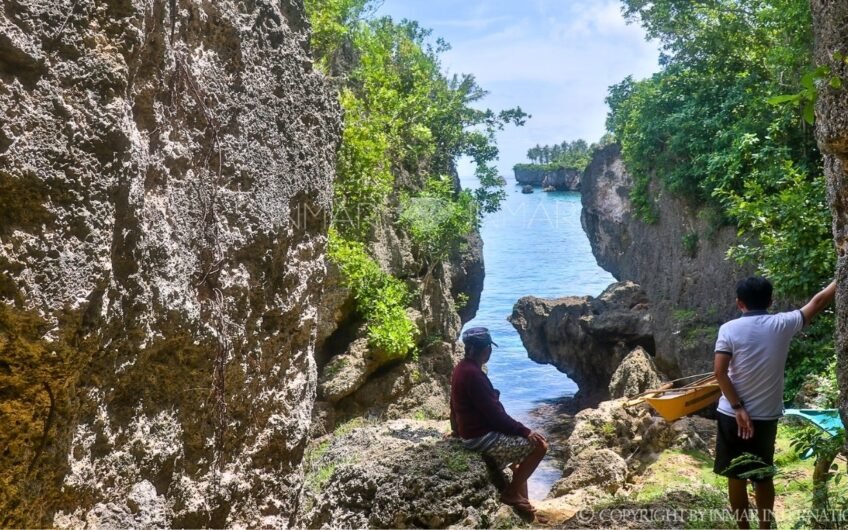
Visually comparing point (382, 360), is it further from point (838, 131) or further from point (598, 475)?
point (838, 131)

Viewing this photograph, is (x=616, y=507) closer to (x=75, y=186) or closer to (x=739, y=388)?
(x=739, y=388)

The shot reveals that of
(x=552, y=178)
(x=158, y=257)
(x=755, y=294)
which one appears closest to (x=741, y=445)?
(x=755, y=294)

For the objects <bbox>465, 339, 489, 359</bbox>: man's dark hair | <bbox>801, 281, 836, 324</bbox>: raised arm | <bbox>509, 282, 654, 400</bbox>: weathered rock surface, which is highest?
<bbox>801, 281, 836, 324</bbox>: raised arm

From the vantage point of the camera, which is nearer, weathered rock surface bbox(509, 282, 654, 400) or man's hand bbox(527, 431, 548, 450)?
man's hand bbox(527, 431, 548, 450)

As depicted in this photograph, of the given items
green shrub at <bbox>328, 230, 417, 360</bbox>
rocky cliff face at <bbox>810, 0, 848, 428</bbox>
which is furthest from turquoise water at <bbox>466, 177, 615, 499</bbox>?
rocky cliff face at <bbox>810, 0, 848, 428</bbox>

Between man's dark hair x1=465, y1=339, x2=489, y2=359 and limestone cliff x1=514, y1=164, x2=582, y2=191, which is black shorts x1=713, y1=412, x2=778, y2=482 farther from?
limestone cliff x1=514, y1=164, x2=582, y2=191

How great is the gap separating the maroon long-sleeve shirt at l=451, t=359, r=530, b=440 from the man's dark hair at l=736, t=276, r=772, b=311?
6.59 ft

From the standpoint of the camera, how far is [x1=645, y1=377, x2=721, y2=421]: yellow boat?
24.8ft

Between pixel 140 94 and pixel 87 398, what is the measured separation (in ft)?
3.97

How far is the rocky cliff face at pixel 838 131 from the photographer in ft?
8.87

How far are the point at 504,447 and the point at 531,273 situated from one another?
→ 117ft

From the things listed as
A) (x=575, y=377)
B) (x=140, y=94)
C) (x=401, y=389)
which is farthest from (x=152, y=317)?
(x=575, y=377)

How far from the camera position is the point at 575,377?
79.8ft

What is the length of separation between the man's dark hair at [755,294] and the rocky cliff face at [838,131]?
1004mm
